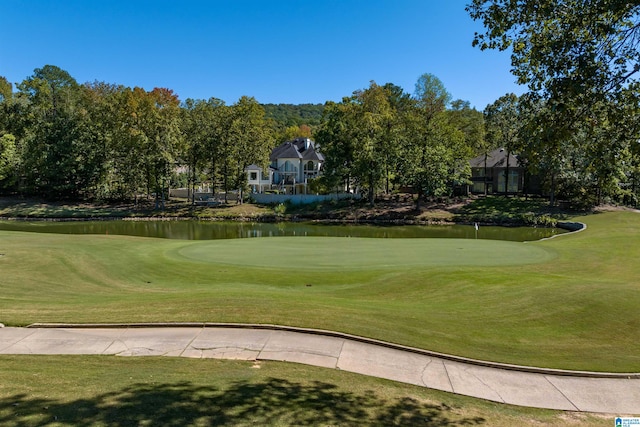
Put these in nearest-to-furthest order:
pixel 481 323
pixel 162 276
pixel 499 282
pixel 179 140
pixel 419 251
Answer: pixel 481 323, pixel 499 282, pixel 162 276, pixel 419 251, pixel 179 140

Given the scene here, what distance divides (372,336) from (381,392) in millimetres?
2747

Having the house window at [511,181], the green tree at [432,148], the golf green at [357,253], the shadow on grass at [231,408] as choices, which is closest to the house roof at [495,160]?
the house window at [511,181]

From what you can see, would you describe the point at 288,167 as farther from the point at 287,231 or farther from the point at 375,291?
the point at 375,291

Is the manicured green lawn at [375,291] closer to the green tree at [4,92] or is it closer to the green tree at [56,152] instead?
the green tree at [56,152]

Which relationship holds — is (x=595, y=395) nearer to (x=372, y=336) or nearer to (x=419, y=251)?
(x=372, y=336)

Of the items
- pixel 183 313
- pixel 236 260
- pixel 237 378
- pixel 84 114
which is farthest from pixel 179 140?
pixel 237 378

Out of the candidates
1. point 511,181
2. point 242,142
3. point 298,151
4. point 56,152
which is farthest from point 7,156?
point 511,181

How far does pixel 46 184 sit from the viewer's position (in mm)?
71000

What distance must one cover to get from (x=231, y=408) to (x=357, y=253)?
1684 cm

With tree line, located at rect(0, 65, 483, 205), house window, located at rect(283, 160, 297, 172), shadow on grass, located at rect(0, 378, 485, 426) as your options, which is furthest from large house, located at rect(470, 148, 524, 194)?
shadow on grass, located at rect(0, 378, 485, 426)

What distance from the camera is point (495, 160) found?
76062 millimetres

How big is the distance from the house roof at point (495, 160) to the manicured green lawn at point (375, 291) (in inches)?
2062

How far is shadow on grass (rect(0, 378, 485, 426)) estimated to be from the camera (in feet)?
17.9

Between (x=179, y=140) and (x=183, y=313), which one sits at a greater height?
(x=179, y=140)
